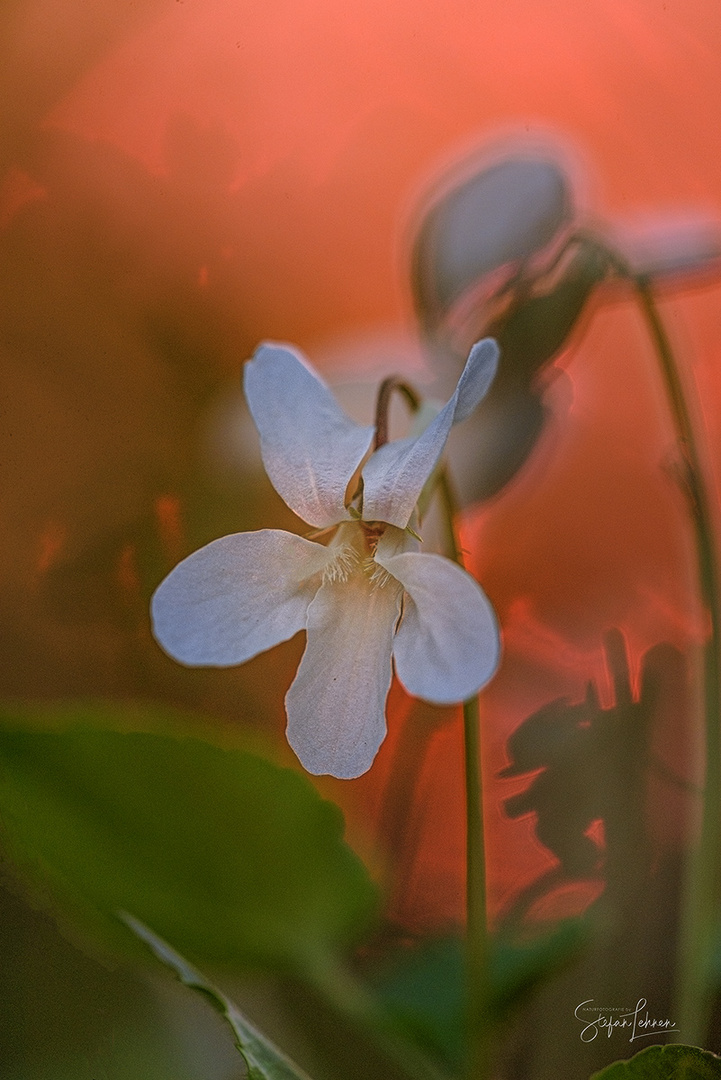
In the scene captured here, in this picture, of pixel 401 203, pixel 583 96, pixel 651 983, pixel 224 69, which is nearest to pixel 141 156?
pixel 224 69

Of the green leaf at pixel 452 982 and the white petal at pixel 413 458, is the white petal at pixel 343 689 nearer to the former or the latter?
the white petal at pixel 413 458

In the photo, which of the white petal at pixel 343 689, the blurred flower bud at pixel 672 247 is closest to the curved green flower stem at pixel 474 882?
the white petal at pixel 343 689

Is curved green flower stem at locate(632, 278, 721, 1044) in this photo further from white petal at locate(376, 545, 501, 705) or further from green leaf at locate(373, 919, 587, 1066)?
white petal at locate(376, 545, 501, 705)

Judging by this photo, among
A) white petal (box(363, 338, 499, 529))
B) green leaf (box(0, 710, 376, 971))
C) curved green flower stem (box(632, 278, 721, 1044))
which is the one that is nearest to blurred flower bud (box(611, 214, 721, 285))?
curved green flower stem (box(632, 278, 721, 1044))

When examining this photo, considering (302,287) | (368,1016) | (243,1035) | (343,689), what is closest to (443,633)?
(343,689)

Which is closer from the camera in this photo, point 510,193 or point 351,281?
point 510,193

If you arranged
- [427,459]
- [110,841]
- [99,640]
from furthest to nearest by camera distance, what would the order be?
[99,640]
[110,841]
[427,459]

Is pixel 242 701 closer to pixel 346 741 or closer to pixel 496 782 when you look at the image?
pixel 496 782
